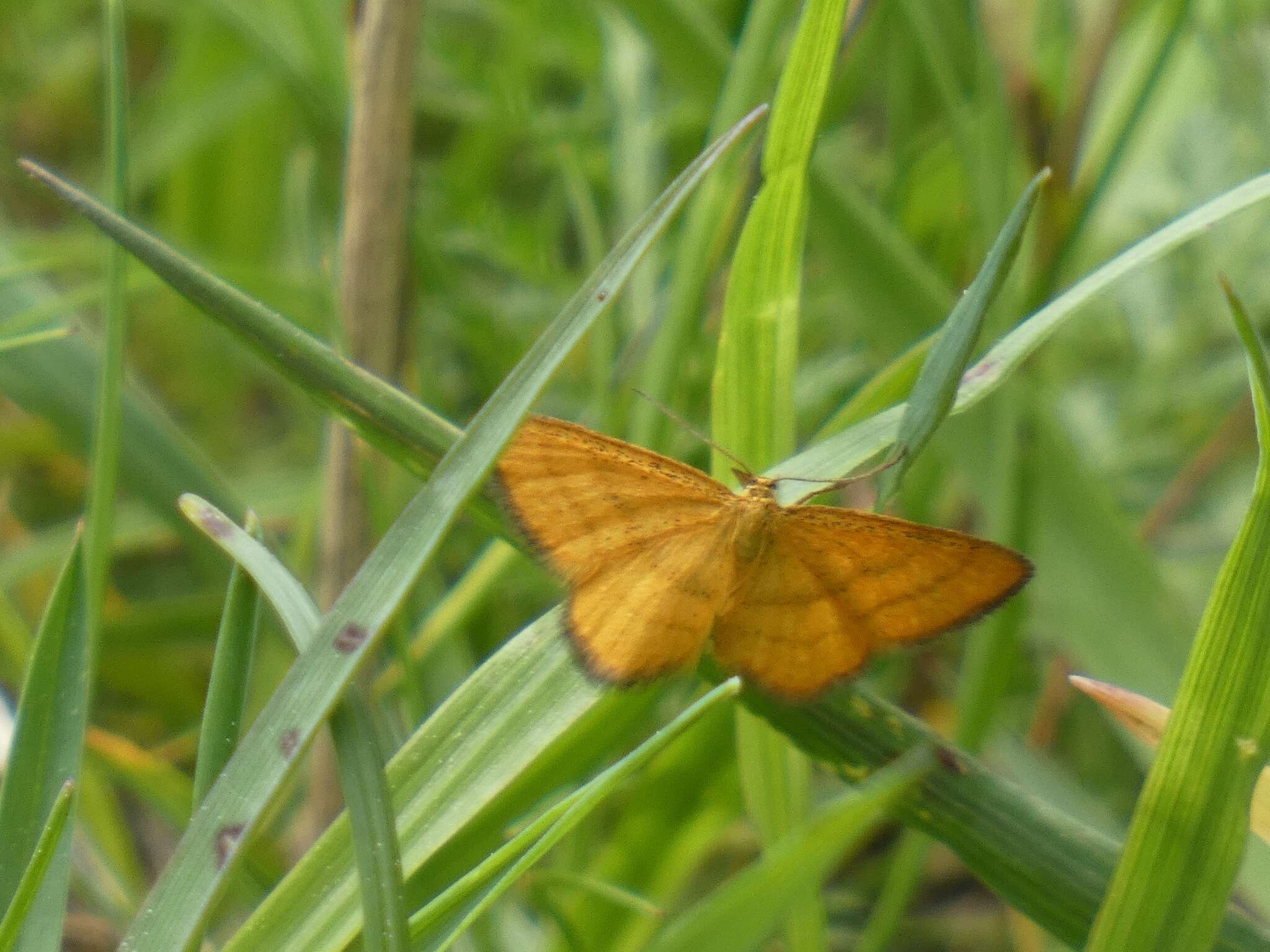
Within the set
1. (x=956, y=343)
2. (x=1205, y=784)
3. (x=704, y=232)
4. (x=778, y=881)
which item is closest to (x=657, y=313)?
(x=704, y=232)

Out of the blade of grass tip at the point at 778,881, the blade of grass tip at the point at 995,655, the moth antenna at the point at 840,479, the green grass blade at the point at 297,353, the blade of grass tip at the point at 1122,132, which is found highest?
the blade of grass tip at the point at 1122,132

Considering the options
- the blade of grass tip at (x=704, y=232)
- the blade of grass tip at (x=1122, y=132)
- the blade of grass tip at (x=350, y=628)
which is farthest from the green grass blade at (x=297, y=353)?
the blade of grass tip at (x=1122, y=132)

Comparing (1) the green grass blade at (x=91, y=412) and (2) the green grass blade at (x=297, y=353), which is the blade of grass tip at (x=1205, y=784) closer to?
(2) the green grass blade at (x=297, y=353)

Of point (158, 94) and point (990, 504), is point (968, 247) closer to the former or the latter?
point (990, 504)

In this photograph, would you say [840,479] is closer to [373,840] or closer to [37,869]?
[373,840]

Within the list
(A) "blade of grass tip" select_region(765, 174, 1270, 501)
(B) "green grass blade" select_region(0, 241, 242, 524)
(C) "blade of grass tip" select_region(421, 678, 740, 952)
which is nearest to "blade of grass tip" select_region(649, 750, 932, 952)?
(C) "blade of grass tip" select_region(421, 678, 740, 952)

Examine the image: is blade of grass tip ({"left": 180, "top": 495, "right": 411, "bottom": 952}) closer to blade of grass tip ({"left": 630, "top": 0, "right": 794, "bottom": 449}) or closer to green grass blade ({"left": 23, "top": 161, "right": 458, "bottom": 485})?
green grass blade ({"left": 23, "top": 161, "right": 458, "bottom": 485})
